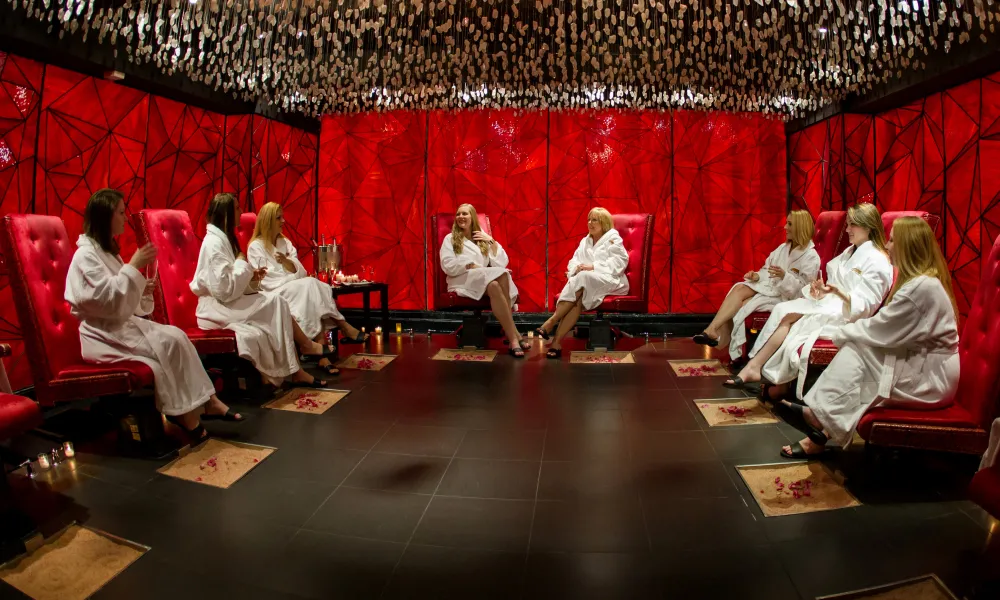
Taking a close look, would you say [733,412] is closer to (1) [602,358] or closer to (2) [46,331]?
(1) [602,358]

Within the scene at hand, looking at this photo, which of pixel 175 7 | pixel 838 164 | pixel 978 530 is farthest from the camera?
pixel 838 164

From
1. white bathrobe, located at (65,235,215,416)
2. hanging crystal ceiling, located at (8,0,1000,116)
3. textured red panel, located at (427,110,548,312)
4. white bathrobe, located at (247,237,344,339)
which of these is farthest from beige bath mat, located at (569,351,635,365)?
white bathrobe, located at (65,235,215,416)

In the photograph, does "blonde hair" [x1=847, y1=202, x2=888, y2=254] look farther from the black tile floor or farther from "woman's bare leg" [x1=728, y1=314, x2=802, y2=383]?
the black tile floor

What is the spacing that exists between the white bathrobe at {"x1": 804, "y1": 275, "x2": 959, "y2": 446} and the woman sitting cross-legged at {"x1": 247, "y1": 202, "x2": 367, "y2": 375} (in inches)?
131

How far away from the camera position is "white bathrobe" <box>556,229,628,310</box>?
5141 millimetres

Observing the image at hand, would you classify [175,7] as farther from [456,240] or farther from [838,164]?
[838,164]

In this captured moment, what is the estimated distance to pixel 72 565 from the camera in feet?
6.36

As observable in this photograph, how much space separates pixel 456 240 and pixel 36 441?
3410mm

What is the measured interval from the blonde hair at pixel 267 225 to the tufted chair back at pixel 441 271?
158cm

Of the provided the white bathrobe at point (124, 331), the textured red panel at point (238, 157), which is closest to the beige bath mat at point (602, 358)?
the white bathrobe at point (124, 331)

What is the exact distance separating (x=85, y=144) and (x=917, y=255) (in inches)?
199

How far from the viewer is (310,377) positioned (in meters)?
4.08

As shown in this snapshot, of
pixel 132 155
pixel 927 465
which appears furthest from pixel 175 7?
pixel 927 465

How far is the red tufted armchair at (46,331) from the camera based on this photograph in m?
2.68
